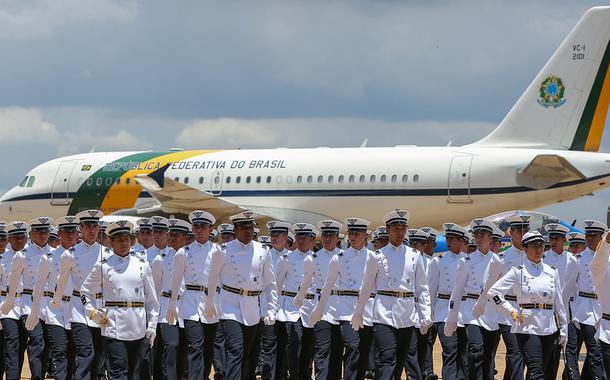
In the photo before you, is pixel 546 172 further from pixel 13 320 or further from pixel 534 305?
pixel 534 305

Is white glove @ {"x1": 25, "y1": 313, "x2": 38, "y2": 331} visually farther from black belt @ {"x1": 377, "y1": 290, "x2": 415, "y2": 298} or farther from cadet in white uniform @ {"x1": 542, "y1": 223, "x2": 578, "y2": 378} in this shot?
cadet in white uniform @ {"x1": 542, "y1": 223, "x2": 578, "y2": 378}

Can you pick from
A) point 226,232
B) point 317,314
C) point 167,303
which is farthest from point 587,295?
point 167,303

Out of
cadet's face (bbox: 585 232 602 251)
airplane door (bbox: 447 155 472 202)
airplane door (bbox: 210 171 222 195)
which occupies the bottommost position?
cadet's face (bbox: 585 232 602 251)

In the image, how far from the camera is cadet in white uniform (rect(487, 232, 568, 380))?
1144 centimetres

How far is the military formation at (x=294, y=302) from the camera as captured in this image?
11484 millimetres

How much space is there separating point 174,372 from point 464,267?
3349mm

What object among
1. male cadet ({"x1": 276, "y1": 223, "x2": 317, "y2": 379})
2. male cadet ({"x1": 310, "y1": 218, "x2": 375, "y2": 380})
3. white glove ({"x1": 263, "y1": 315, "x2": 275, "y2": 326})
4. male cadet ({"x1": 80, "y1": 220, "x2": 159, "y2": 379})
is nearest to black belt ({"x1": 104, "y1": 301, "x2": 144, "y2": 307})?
male cadet ({"x1": 80, "y1": 220, "x2": 159, "y2": 379})

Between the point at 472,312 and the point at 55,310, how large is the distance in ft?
14.6

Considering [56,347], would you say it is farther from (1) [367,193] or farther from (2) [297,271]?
(1) [367,193]

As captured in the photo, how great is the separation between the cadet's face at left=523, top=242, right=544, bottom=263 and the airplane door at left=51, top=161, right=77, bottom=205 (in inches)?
1063

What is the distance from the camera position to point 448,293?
559 inches

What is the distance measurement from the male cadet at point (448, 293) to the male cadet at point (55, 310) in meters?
4.14

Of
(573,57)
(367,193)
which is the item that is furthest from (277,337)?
(573,57)

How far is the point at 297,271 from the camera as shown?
14.8m
